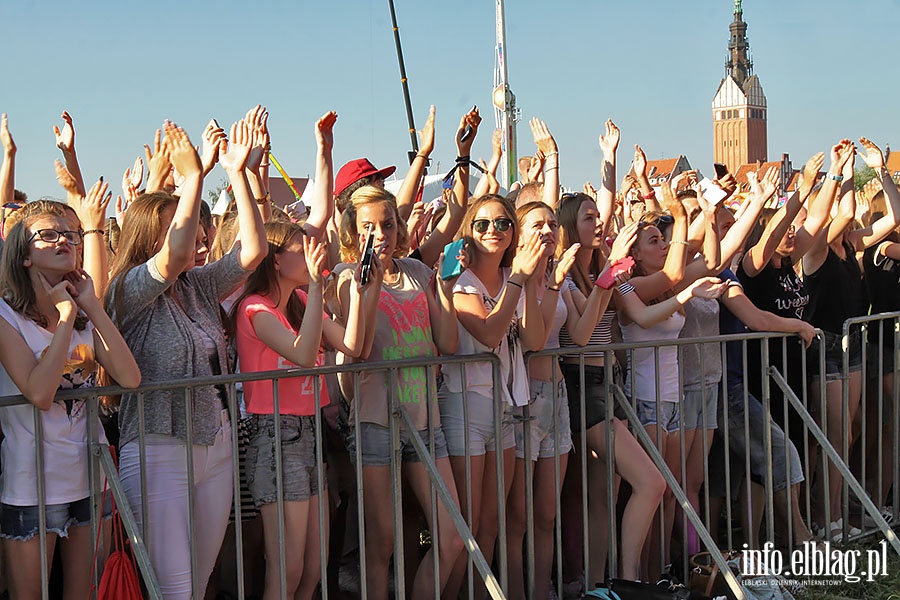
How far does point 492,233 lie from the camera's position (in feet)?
16.0

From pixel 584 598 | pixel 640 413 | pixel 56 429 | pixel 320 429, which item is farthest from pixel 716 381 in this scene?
pixel 56 429

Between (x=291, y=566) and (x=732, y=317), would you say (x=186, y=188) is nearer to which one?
(x=291, y=566)

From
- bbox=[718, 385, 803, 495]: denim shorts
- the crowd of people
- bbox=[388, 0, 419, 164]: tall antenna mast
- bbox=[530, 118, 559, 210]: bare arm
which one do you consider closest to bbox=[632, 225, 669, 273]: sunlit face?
the crowd of people

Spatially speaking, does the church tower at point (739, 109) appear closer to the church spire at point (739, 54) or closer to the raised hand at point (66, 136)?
the church spire at point (739, 54)

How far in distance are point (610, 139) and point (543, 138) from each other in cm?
47

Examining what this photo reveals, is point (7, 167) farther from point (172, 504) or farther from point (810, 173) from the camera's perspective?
point (810, 173)

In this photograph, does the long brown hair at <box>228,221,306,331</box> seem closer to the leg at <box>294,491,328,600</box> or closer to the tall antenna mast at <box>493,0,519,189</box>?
the leg at <box>294,491,328,600</box>

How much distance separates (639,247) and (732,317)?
0.90 meters

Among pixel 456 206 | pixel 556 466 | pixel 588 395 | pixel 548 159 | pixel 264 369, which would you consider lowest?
pixel 556 466

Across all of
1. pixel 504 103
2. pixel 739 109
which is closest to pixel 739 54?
pixel 739 109

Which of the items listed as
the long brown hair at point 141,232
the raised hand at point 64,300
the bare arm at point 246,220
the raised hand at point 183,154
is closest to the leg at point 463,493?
the bare arm at point 246,220

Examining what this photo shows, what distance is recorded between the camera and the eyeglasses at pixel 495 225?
488 cm

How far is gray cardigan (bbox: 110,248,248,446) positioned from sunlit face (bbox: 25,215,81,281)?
259mm

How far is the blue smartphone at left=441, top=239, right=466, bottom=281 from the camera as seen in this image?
433 centimetres
